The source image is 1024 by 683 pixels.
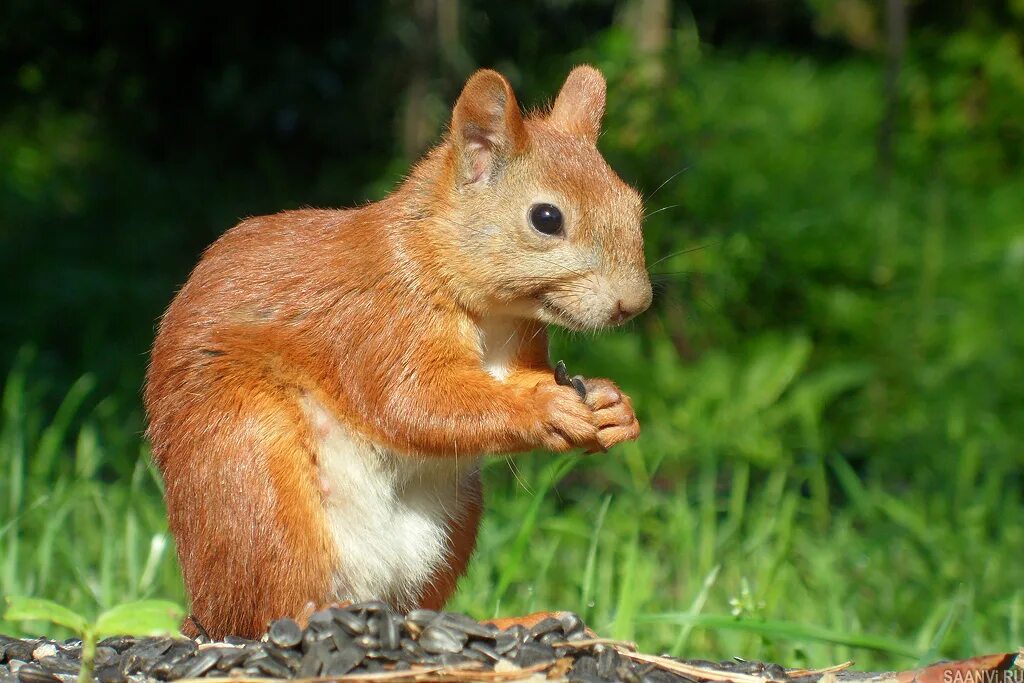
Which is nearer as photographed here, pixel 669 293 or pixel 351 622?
pixel 351 622

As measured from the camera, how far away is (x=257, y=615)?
7.89 ft

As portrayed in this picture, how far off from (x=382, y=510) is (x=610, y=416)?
49 centimetres

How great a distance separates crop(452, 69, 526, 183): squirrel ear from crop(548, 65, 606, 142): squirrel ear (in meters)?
0.30

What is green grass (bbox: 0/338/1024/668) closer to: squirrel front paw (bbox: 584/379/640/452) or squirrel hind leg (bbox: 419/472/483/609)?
squirrel hind leg (bbox: 419/472/483/609)

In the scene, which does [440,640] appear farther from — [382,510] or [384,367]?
[384,367]

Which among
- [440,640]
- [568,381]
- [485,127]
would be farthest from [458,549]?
[485,127]

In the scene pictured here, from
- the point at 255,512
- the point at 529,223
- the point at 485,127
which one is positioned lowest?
the point at 255,512

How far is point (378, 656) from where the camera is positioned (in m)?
2.08

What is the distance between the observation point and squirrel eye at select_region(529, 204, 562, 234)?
8.36 feet

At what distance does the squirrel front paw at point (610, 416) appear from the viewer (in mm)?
2457

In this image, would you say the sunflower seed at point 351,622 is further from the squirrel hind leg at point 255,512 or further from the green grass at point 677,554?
the green grass at point 677,554

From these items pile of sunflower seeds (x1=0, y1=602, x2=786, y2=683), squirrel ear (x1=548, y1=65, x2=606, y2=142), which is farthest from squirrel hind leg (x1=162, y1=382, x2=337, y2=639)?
squirrel ear (x1=548, y1=65, x2=606, y2=142)

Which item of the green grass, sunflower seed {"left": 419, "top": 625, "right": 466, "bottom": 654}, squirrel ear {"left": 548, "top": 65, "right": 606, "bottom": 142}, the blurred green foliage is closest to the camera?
sunflower seed {"left": 419, "top": 625, "right": 466, "bottom": 654}

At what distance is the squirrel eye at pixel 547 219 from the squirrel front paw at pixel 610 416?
322 millimetres
